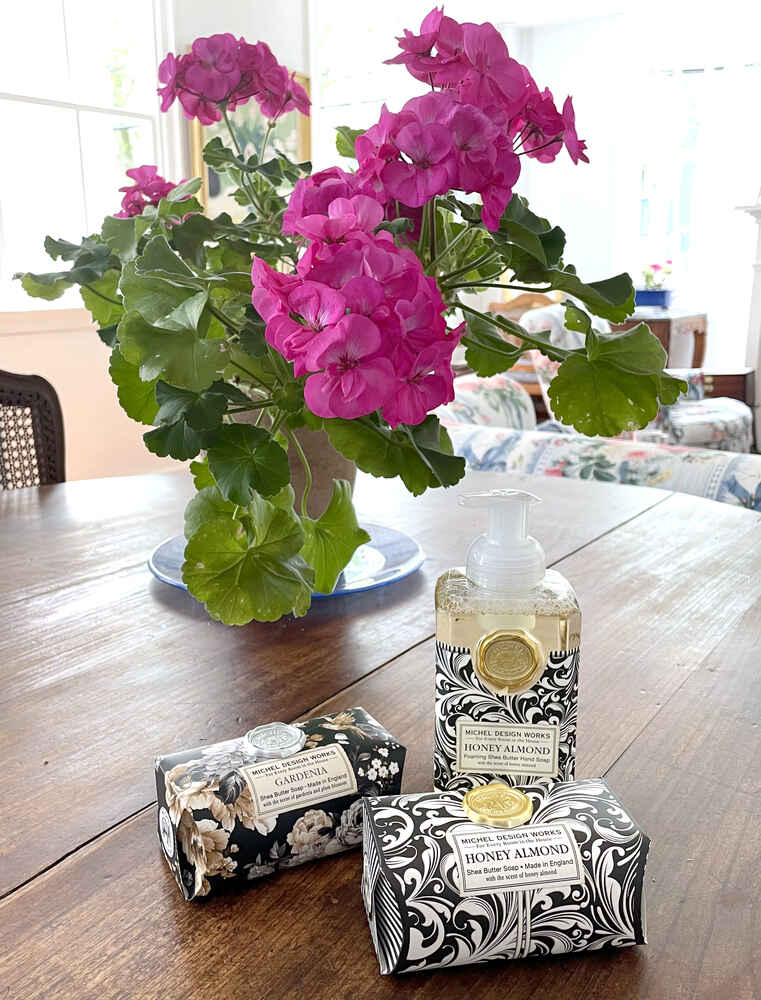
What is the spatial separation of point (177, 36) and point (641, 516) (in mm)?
3580

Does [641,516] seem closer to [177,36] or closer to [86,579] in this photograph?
[86,579]

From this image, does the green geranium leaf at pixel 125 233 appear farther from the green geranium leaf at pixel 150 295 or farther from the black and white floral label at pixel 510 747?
the black and white floral label at pixel 510 747

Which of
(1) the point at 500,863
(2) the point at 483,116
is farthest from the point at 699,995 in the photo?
(2) the point at 483,116

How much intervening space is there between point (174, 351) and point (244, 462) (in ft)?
0.29

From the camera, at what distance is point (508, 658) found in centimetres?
51

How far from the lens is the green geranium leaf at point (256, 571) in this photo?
669 millimetres

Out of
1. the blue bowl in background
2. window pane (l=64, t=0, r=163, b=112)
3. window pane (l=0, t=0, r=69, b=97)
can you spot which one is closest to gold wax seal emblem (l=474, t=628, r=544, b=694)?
window pane (l=0, t=0, r=69, b=97)

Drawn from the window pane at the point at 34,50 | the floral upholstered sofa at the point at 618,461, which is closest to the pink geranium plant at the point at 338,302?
the floral upholstered sofa at the point at 618,461

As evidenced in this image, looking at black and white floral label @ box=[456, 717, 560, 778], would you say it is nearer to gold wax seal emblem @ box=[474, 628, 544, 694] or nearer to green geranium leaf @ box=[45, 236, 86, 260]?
gold wax seal emblem @ box=[474, 628, 544, 694]

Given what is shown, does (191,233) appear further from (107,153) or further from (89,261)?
(107,153)

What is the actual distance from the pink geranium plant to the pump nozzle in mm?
73

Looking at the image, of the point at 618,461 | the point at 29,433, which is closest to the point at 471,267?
the point at 29,433

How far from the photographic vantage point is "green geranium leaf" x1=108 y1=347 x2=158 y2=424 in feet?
2.30

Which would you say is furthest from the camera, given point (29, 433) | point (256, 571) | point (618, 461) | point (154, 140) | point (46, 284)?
point (154, 140)
